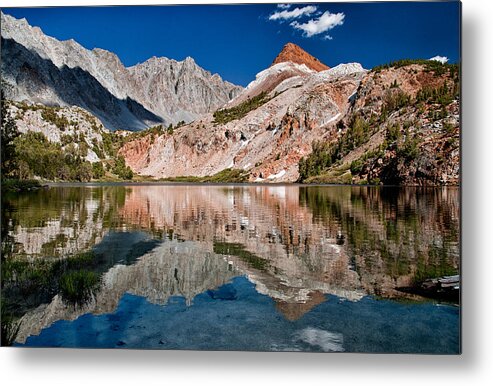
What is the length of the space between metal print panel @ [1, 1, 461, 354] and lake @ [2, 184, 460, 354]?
3 cm

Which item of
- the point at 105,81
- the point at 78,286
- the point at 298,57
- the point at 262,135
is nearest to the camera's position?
the point at 78,286

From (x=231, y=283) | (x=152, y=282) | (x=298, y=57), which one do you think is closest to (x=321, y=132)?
(x=298, y=57)

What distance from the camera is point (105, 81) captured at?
8.91 meters

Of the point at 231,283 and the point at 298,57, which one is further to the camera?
the point at 298,57

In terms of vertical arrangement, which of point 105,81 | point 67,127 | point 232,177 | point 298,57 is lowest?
point 232,177

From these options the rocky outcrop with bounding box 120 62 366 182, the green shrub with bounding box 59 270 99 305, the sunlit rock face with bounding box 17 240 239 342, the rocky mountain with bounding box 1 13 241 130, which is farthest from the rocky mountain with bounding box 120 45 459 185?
the green shrub with bounding box 59 270 99 305

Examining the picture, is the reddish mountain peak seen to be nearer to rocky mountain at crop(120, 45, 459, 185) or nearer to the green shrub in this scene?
rocky mountain at crop(120, 45, 459, 185)

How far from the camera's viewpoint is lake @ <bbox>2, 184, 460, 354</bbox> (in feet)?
17.8

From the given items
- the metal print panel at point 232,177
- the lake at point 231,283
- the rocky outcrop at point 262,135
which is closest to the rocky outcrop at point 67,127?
the metal print panel at point 232,177

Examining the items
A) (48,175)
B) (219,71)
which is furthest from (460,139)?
(48,175)

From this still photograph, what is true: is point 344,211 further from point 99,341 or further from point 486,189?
point 99,341

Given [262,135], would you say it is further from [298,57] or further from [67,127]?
[67,127]

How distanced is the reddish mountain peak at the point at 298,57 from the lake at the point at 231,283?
3.30 m

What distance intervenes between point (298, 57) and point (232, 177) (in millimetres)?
4129
